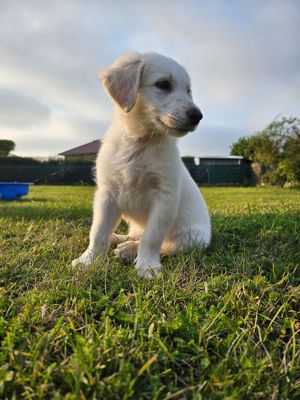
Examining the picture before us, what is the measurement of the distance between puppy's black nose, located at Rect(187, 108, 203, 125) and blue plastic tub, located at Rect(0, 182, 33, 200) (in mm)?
5961

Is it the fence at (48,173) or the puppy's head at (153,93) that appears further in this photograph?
the fence at (48,173)

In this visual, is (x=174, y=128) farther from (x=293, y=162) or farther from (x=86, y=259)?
(x=293, y=162)

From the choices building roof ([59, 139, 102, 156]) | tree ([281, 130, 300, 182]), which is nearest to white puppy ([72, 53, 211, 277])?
tree ([281, 130, 300, 182])

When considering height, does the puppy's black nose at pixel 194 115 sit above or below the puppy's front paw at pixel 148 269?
above

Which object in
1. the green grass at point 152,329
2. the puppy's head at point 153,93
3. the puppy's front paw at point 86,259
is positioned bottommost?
the green grass at point 152,329

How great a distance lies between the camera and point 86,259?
92.7 inches

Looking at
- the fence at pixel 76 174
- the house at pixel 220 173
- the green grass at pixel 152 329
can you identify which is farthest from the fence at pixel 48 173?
the green grass at pixel 152 329

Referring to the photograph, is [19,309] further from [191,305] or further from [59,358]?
[191,305]

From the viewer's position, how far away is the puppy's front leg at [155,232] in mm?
2352

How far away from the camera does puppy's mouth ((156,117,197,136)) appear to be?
248 cm

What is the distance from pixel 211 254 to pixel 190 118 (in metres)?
0.95

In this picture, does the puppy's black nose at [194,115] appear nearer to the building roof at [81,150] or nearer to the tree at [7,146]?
the tree at [7,146]

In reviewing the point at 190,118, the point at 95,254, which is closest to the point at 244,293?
the point at 95,254

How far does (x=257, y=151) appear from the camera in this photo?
24.0 meters
